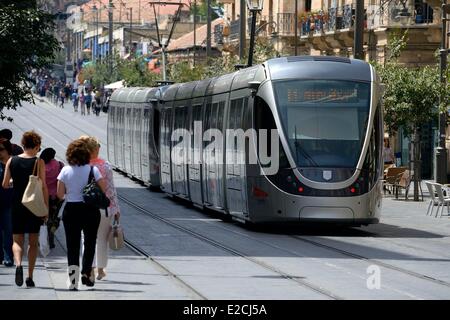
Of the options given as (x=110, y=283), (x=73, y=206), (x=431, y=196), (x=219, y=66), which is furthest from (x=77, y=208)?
(x=219, y=66)

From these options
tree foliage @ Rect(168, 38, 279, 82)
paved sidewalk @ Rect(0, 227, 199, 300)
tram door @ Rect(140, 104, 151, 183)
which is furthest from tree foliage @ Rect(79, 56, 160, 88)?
paved sidewalk @ Rect(0, 227, 199, 300)

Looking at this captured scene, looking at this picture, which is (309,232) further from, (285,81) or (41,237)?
(41,237)

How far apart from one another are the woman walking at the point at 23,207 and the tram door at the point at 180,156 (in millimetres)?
16141

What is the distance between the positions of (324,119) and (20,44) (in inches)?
248

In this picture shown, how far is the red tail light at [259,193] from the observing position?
24.2 metres

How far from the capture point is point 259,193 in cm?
2438

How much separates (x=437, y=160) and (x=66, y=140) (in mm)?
32915

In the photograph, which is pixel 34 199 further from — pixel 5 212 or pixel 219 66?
pixel 219 66

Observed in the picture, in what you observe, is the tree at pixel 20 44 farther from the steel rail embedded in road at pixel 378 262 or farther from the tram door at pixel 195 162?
the steel rail embedded in road at pixel 378 262

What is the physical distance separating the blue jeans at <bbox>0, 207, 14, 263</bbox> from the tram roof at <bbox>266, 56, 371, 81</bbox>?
7671 millimetres

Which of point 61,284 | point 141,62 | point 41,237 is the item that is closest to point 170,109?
point 41,237

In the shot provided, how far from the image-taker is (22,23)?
26.4 m

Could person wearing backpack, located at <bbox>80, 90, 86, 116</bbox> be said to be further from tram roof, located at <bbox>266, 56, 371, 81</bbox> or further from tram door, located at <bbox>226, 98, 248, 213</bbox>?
tram roof, located at <bbox>266, 56, 371, 81</bbox>

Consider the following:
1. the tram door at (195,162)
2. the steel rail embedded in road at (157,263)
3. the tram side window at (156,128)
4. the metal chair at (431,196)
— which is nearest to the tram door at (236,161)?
the tram door at (195,162)
